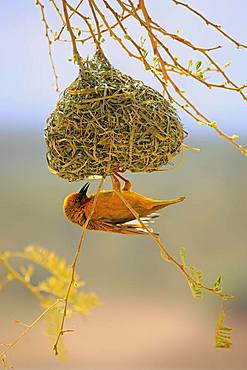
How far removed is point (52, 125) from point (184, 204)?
1.42m

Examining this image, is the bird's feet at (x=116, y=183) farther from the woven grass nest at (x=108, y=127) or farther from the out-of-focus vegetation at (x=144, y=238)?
the out-of-focus vegetation at (x=144, y=238)

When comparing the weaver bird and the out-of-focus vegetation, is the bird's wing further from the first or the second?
the out-of-focus vegetation

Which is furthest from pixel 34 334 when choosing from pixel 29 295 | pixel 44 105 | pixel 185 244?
pixel 44 105

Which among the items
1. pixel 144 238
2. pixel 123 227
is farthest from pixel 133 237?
pixel 123 227

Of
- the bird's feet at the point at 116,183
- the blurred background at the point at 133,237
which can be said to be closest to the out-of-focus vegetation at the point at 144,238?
the blurred background at the point at 133,237

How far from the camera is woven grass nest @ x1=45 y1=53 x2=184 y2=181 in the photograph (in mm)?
701

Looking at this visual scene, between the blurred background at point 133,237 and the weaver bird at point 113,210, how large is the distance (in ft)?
3.89

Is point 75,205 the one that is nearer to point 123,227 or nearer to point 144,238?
point 123,227

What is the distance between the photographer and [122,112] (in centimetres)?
71

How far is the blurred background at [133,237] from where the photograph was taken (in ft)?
6.66

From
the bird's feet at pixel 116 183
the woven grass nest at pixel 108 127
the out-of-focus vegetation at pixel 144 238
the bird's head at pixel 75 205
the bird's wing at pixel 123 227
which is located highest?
the woven grass nest at pixel 108 127

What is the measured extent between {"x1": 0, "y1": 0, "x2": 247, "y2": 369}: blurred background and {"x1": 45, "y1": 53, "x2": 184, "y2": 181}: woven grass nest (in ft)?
3.93

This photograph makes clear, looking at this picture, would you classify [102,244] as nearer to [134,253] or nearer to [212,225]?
[134,253]

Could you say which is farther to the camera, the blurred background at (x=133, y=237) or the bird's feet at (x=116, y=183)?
the blurred background at (x=133, y=237)
